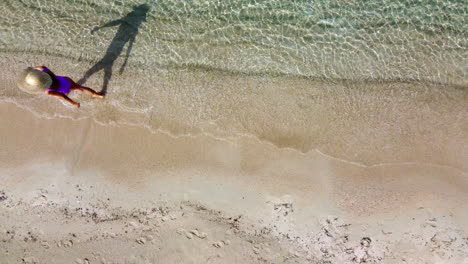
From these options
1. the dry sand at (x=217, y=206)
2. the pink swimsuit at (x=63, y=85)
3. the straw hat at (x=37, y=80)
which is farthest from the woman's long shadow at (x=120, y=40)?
the dry sand at (x=217, y=206)

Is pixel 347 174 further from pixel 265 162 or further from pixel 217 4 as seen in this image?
pixel 217 4

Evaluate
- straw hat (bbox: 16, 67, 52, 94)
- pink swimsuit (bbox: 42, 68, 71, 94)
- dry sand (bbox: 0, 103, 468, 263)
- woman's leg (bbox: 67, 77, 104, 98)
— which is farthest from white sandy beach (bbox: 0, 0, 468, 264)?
straw hat (bbox: 16, 67, 52, 94)

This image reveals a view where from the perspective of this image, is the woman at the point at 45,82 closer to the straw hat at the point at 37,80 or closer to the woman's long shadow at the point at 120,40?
the straw hat at the point at 37,80

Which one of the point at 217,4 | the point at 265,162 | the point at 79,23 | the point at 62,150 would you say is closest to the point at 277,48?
the point at 217,4

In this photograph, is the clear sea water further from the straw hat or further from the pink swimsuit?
the straw hat

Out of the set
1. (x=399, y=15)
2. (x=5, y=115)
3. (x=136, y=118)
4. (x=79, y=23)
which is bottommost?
(x=5, y=115)
